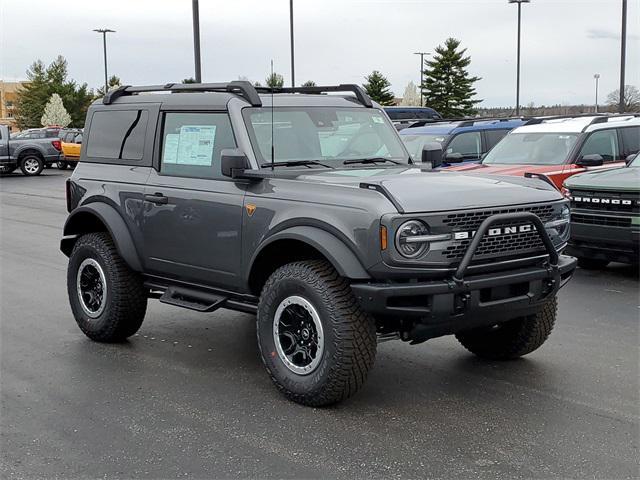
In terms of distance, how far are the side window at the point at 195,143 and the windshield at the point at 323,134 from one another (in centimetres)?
23

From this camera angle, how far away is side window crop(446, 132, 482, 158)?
15484 mm

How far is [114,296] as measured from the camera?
21.2 feet

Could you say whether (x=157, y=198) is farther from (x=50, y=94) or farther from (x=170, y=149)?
(x=50, y=94)

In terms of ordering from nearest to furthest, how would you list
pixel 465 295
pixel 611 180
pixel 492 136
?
1. pixel 465 295
2. pixel 611 180
3. pixel 492 136

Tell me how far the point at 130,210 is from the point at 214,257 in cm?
104

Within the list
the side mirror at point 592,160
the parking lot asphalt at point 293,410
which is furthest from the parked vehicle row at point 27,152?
the parking lot asphalt at point 293,410

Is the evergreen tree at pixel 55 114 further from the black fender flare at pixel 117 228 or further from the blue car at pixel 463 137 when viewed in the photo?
the black fender flare at pixel 117 228

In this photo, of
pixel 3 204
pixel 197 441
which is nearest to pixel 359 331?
pixel 197 441

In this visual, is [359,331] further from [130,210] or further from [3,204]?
[3,204]

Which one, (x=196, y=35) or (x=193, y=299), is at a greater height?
(x=196, y=35)

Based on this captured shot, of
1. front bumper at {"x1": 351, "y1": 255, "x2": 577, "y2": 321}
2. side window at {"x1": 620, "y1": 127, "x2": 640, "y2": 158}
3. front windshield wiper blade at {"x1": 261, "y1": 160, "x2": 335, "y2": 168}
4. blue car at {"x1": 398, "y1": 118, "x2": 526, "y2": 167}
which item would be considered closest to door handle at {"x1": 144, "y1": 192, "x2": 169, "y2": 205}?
front windshield wiper blade at {"x1": 261, "y1": 160, "x2": 335, "y2": 168}

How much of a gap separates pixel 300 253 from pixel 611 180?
533 centimetres

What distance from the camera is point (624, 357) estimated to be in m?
6.16

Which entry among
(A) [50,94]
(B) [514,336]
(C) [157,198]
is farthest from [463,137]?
(A) [50,94]
